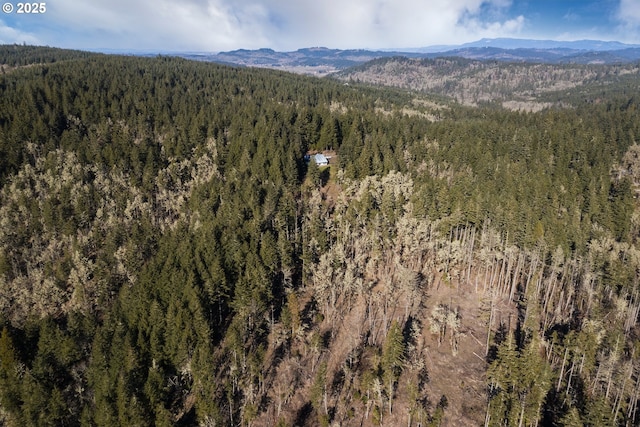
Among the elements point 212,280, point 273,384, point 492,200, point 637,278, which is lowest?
point 273,384

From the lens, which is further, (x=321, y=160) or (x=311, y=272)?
(x=321, y=160)

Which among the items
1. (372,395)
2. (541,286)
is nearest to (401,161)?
(541,286)

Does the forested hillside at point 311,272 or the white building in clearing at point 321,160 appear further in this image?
the white building in clearing at point 321,160

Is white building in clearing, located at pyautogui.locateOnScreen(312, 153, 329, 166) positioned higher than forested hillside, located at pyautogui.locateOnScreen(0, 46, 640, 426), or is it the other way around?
white building in clearing, located at pyautogui.locateOnScreen(312, 153, 329, 166)

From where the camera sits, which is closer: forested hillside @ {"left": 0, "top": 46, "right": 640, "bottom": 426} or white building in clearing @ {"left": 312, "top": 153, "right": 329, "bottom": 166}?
forested hillside @ {"left": 0, "top": 46, "right": 640, "bottom": 426}

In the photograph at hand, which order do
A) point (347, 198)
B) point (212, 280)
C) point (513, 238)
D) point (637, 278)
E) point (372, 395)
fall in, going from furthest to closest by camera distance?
point (347, 198), point (513, 238), point (637, 278), point (212, 280), point (372, 395)

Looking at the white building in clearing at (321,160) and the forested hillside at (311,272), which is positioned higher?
the white building in clearing at (321,160)

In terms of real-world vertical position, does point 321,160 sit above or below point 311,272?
above

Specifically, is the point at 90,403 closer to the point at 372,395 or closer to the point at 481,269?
the point at 372,395
